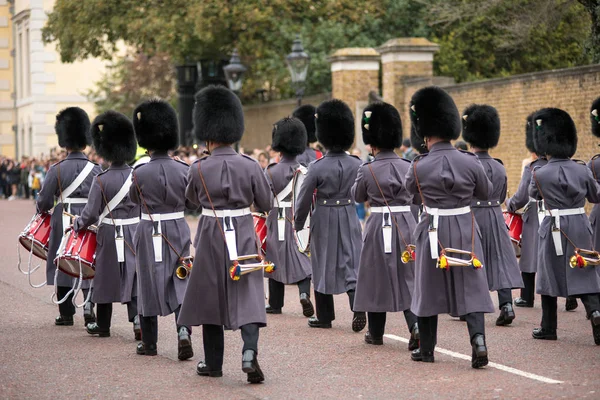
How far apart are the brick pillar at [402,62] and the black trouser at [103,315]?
13.8 metres

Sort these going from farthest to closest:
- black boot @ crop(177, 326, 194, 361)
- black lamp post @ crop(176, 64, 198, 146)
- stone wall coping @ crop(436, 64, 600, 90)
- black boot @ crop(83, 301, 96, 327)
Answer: black lamp post @ crop(176, 64, 198, 146) < stone wall coping @ crop(436, 64, 600, 90) < black boot @ crop(83, 301, 96, 327) < black boot @ crop(177, 326, 194, 361)

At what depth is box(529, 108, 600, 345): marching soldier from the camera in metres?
9.69

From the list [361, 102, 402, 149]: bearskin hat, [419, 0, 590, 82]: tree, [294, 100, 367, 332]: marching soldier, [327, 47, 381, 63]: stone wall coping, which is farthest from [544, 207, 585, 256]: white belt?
[327, 47, 381, 63]: stone wall coping

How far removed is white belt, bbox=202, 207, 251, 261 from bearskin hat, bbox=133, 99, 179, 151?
1.29 meters

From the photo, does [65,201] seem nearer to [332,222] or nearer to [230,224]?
[332,222]

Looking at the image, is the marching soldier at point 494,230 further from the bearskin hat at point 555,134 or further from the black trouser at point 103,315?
the black trouser at point 103,315

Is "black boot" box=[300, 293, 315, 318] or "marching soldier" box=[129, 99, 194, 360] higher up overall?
"marching soldier" box=[129, 99, 194, 360]

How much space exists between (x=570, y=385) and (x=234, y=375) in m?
2.34

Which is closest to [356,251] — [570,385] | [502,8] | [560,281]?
[560,281]

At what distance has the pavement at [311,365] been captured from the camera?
7.85 metres

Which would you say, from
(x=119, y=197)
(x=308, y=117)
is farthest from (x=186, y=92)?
(x=119, y=197)

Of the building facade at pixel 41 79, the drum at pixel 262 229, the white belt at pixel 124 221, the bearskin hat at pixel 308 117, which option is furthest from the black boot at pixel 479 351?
the building facade at pixel 41 79

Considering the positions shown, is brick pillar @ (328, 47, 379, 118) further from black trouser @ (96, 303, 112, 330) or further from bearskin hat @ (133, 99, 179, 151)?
bearskin hat @ (133, 99, 179, 151)

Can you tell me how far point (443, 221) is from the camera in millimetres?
8680
